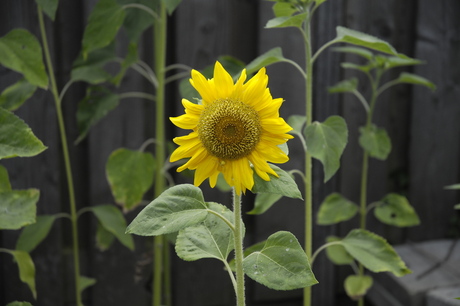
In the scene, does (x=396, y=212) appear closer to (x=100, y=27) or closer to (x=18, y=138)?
(x=100, y=27)

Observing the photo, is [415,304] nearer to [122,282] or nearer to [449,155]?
[449,155]

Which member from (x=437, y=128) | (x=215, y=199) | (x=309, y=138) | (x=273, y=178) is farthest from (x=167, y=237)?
(x=437, y=128)

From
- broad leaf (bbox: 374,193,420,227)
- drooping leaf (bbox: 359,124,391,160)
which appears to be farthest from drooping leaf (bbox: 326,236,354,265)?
drooping leaf (bbox: 359,124,391,160)

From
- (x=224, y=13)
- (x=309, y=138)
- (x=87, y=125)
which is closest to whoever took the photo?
(x=309, y=138)

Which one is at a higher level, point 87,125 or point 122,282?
point 87,125

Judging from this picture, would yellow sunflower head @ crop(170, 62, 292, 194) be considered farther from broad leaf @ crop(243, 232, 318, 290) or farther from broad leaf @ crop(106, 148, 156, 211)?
broad leaf @ crop(106, 148, 156, 211)

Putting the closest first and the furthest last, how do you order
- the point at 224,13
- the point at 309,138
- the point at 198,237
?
the point at 198,237
the point at 309,138
the point at 224,13

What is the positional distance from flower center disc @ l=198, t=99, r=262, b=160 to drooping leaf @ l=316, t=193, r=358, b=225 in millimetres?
1025

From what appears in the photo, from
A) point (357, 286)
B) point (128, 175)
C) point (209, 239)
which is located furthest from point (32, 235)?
point (357, 286)

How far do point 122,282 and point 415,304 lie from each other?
3.57ft

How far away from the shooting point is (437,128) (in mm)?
2428

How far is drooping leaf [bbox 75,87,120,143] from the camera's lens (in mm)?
1796

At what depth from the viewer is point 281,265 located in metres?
1.04

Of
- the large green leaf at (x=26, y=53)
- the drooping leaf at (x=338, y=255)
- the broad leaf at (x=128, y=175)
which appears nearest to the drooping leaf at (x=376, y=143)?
the drooping leaf at (x=338, y=255)
